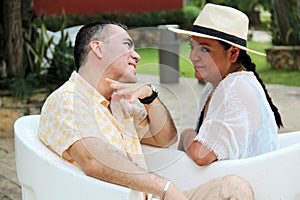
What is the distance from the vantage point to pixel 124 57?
2.29 meters

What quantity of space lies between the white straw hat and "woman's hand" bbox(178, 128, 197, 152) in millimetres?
406

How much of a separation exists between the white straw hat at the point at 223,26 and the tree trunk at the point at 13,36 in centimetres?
375

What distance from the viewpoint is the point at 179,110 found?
2482 mm

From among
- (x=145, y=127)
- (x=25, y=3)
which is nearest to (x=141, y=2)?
(x=25, y=3)

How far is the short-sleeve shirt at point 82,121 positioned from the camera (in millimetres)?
2189

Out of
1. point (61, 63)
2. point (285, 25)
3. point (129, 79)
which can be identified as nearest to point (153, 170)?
point (129, 79)

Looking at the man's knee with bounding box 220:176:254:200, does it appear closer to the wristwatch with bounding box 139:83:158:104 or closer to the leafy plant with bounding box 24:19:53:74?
the wristwatch with bounding box 139:83:158:104

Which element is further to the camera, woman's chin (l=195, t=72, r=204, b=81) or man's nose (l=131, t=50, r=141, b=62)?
woman's chin (l=195, t=72, r=204, b=81)

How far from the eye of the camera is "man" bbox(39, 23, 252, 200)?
2148 mm

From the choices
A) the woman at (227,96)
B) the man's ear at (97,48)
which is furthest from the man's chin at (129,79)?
the woman at (227,96)

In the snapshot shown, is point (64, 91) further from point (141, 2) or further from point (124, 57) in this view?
point (141, 2)

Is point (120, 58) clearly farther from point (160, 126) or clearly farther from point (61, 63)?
point (61, 63)

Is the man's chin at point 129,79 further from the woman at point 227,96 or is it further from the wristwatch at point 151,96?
the woman at point 227,96

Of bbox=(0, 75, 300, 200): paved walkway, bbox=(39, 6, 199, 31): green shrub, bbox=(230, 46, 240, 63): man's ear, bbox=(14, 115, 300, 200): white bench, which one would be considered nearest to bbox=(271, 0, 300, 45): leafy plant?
bbox=(39, 6, 199, 31): green shrub
